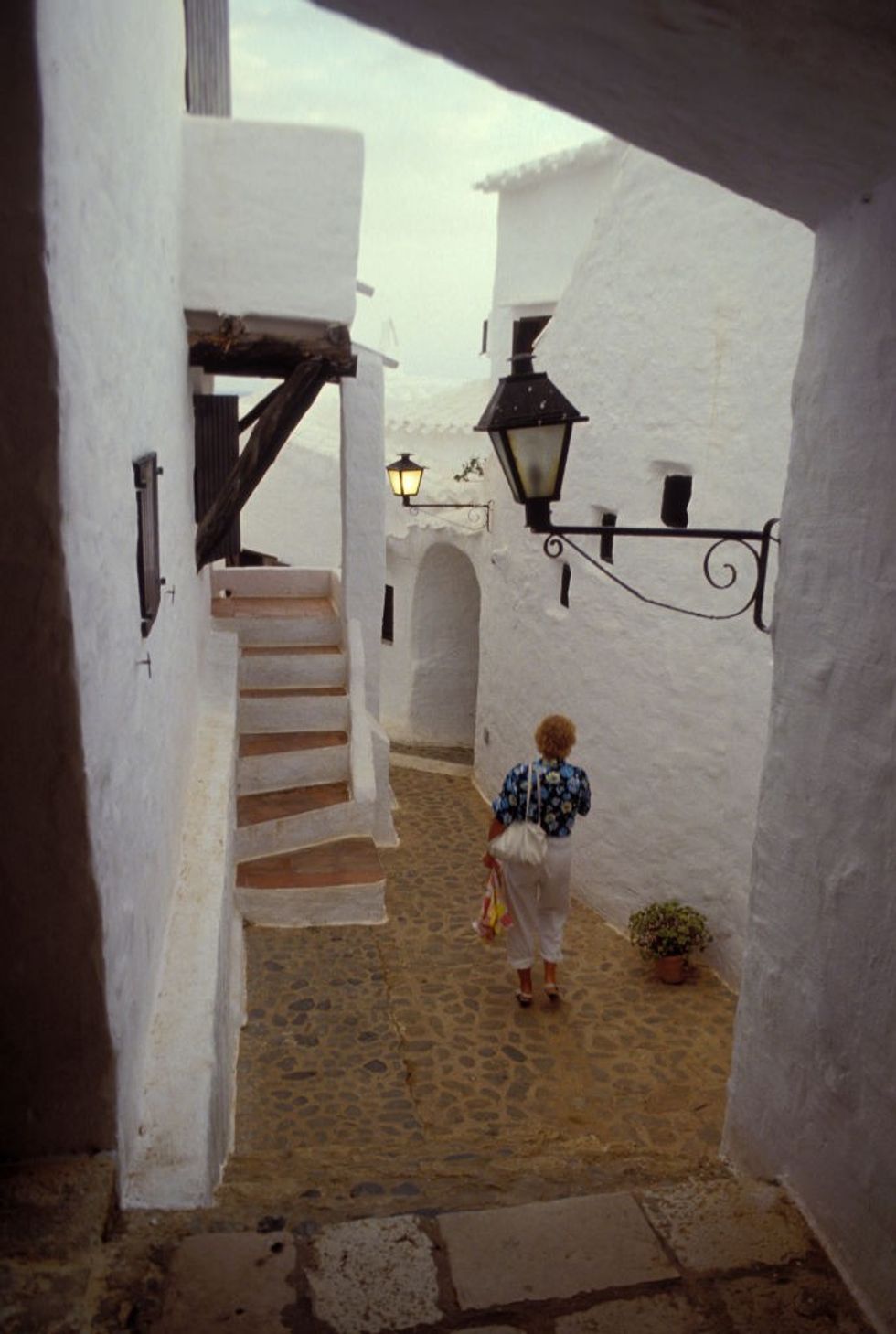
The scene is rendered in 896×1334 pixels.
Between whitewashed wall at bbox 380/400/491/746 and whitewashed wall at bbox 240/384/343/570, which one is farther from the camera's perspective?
whitewashed wall at bbox 240/384/343/570

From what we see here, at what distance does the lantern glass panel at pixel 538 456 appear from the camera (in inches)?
137

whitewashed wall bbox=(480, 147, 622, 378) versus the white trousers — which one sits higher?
whitewashed wall bbox=(480, 147, 622, 378)

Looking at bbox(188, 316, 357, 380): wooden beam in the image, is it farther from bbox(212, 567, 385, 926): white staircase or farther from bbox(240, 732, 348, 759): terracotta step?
bbox(240, 732, 348, 759): terracotta step

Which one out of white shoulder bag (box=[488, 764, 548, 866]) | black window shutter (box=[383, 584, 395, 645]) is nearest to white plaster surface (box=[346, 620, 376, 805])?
white shoulder bag (box=[488, 764, 548, 866])

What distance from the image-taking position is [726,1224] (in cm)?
235

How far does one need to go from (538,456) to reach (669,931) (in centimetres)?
418

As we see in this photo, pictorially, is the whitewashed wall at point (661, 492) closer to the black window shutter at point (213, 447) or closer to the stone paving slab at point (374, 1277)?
the black window shutter at point (213, 447)

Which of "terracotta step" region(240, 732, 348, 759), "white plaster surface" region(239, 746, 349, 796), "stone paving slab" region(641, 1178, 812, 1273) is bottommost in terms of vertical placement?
"white plaster surface" region(239, 746, 349, 796)

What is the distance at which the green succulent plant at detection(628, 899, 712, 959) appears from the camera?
6637 millimetres

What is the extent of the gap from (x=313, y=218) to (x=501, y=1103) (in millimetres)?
5237

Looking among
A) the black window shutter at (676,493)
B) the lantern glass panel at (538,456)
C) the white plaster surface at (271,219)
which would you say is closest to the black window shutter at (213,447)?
the white plaster surface at (271,219)

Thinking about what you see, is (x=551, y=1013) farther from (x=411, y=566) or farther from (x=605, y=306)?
(x=411, y=566)

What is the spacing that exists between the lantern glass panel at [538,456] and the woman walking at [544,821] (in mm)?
1859

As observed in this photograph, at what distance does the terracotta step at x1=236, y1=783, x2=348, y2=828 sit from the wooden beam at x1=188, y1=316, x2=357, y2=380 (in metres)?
3.01
